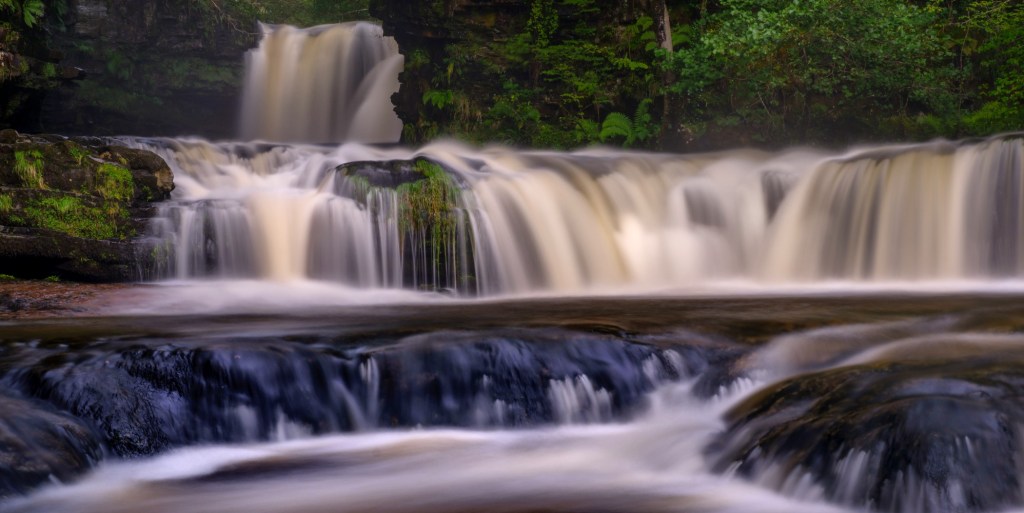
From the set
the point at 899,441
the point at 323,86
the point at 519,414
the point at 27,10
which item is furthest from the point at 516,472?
the point at 323,86

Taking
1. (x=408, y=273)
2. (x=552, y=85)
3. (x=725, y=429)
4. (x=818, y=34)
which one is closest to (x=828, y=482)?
(x=725, y=429)

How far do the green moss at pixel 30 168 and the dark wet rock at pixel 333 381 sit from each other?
495 centimetres

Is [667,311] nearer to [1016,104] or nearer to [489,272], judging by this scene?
[489,272]

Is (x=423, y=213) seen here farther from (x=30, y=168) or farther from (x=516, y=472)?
(x=516, y=472)

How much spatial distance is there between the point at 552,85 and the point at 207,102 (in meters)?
8.39

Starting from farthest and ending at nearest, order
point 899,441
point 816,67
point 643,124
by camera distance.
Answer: point 643,124 → point 816,67 → point 899,441

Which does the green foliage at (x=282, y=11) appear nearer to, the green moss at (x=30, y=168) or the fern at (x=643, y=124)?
the fern at (x=643, y=124)

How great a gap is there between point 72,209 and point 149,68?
11.0 m

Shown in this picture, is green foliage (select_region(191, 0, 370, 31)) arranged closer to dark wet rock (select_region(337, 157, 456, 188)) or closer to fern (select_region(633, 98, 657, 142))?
fern (select_region(633, 98, 657, 142))

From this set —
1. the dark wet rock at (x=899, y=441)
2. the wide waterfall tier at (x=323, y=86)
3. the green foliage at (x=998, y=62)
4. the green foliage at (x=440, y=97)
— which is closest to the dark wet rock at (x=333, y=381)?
the dark wet rock at (x=899, y=441)

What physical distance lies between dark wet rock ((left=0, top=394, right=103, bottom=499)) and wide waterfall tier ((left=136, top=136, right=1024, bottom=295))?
225 inches

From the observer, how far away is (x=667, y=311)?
8797 mm

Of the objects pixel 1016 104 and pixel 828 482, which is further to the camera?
pixel 1016 104

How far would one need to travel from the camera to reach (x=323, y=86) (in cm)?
2031
